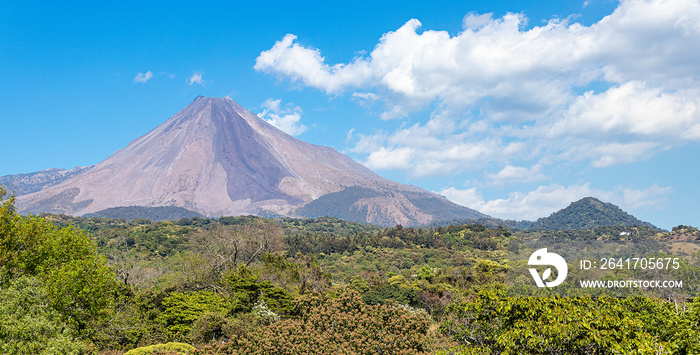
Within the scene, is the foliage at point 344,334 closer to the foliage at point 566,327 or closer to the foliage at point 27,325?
the foliage at point 566,327

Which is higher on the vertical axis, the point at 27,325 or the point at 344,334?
the point at 27,325

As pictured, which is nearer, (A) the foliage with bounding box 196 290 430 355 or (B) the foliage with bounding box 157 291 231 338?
(A) the foliage with bounding box 196 290 430 355

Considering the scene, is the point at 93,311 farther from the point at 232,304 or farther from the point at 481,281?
the point at 481,281

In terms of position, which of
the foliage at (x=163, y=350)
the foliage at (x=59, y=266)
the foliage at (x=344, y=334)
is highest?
the foliage at (x=59, y=266)

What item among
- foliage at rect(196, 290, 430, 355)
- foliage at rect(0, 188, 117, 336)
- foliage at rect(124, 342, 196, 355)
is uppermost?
foliage at rect(0, 188, 117, 336)

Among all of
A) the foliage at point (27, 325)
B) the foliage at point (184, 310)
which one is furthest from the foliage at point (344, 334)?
the foliage at point (184, 310)

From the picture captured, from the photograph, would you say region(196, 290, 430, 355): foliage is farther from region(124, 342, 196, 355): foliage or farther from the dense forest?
region(124, 342, 196, 355): foliage

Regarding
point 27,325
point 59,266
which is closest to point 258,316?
point 59,266

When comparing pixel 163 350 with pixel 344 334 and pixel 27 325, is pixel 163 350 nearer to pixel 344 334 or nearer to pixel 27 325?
pixel 27 325

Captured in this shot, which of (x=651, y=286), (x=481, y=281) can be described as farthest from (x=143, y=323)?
(x=651, y=286)

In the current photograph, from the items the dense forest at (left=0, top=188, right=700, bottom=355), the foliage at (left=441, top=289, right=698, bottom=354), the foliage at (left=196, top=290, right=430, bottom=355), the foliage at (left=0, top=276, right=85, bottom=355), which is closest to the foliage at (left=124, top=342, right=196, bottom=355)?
the dense forest at (left=0, top=188, right=700, bottom=355)

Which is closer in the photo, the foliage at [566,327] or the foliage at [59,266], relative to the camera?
the foliage at [566,327]
